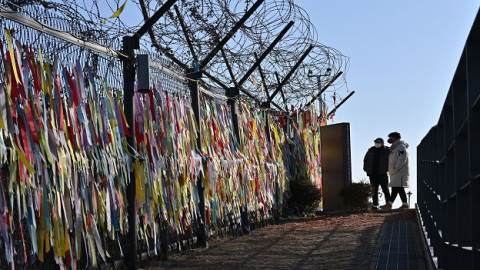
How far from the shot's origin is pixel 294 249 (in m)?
11.1

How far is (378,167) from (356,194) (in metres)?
1.36

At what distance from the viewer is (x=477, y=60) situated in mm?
4250

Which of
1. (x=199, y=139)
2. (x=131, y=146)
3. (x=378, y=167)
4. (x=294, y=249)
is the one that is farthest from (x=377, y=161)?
(x=131, y=146)

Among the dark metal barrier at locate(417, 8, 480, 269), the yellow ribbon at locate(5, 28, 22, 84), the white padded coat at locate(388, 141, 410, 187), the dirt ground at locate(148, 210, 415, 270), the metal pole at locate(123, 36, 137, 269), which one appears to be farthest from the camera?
the white padded coat at locate(388, 141, 410, 187)

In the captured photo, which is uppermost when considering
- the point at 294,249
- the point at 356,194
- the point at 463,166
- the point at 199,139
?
the point at 199,139

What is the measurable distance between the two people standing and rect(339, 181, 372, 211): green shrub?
1.42 feet

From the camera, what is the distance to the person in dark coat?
19.8m

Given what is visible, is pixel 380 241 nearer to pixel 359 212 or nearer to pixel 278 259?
pixel 278 259

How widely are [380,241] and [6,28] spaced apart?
689cm

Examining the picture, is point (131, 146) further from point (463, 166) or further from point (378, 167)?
point (378, 167)

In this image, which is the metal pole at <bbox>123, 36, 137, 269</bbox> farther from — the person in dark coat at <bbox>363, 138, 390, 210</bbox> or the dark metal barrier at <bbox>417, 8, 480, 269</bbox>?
the person in dark coat at <bbox>363, 138, 390, 210</bbox>

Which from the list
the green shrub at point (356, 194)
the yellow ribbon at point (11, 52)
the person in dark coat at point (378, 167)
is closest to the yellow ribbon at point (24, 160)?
the yellow ribbon at point (11, 52)

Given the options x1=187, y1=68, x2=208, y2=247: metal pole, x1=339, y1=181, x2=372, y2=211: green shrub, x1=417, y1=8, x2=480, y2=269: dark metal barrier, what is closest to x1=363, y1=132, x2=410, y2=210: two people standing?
x1=339, y1=181, x2=372, y2=211: green shrub

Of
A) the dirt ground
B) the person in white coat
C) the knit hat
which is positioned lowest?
the dirt ground
